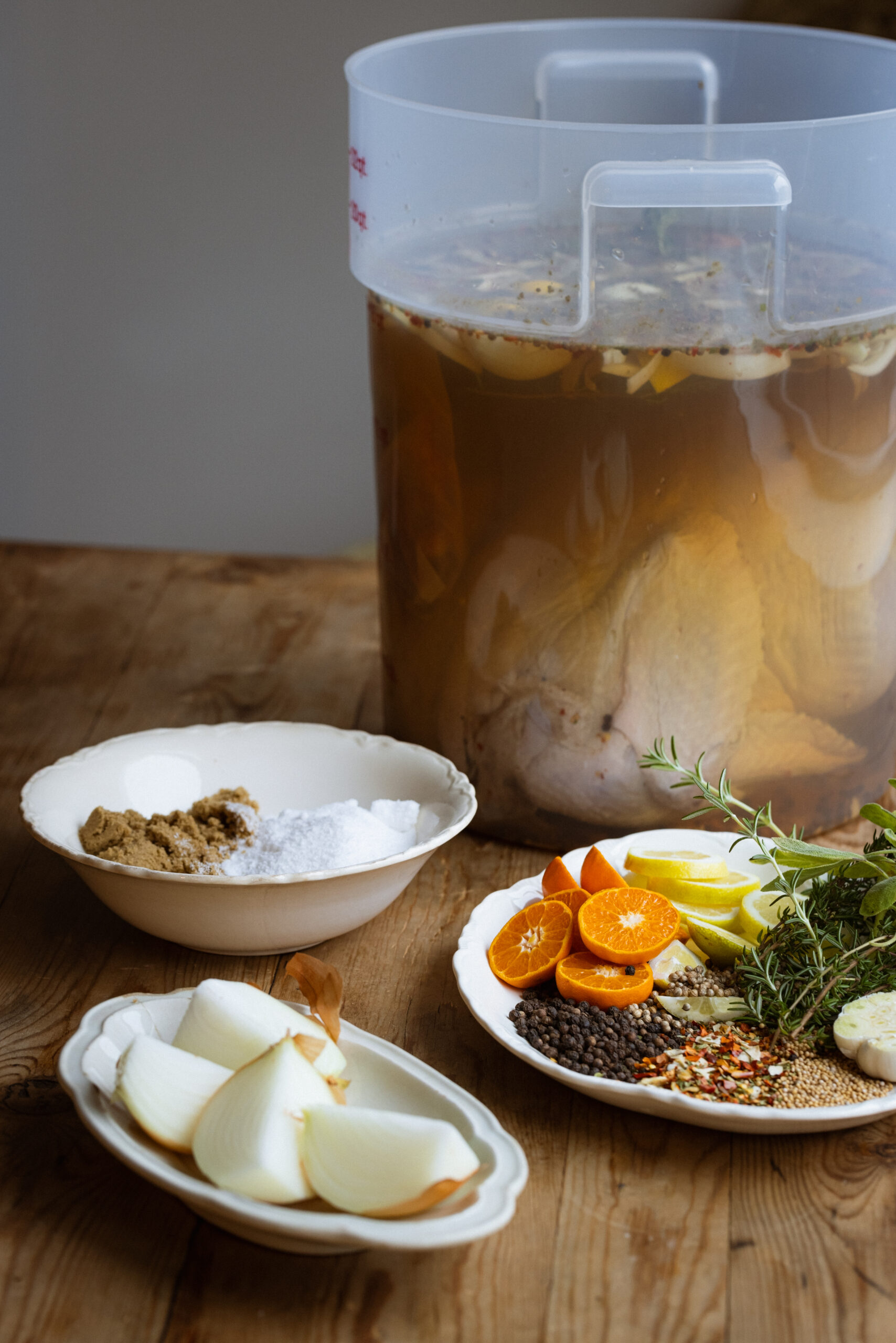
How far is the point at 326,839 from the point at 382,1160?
226mm

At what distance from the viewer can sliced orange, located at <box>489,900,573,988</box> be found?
2.05ft

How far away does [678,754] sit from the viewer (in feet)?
2.46

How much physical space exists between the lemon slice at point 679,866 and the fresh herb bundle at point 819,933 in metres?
0.03

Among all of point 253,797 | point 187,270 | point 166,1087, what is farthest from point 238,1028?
point 187,270

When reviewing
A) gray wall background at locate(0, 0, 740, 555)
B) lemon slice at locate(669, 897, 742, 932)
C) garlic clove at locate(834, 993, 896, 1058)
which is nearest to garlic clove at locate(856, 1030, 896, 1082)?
garlic clove at locate(834, 993, 896, 1058)

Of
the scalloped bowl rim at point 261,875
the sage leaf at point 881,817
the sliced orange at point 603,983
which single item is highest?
the sage leaf at point 881,817

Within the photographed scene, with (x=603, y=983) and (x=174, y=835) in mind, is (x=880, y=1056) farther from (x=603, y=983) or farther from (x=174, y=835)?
(x=174, y=835)

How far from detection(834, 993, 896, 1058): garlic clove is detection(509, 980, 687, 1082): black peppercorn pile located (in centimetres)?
7

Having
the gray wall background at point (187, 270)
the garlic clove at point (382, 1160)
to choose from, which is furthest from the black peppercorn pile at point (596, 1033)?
the gray wall background at point (187, 270)

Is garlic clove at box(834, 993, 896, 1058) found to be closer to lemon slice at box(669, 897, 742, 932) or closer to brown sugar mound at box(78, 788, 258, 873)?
lemon slice at box(669, 897, 742, 932)

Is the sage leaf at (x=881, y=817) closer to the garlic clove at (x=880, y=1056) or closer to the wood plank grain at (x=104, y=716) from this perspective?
the garlic clove at (x=880, y=1056)

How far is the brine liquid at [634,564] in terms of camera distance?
2.25 feet

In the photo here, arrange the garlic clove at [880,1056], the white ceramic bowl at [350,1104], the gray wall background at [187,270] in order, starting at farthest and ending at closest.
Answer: the gray wall background at [187,270]
the garlic clove at [880,1056]
the white ceramic bowl at [350,1104]

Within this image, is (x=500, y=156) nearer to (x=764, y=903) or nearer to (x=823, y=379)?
(x=823, y=379)
